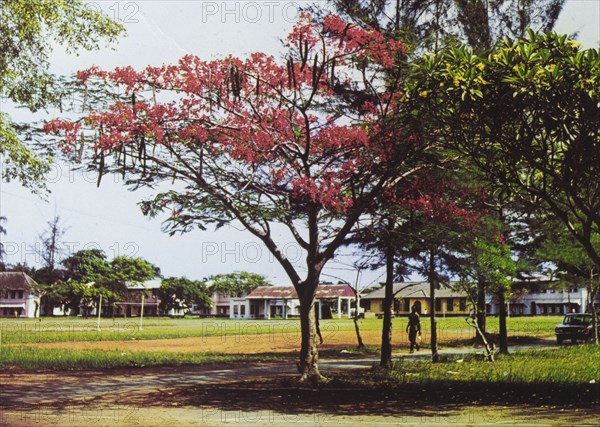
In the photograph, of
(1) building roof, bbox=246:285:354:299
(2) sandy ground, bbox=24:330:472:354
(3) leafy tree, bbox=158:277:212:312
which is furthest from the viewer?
(3) leafy tree, bbox=158:277:212:312

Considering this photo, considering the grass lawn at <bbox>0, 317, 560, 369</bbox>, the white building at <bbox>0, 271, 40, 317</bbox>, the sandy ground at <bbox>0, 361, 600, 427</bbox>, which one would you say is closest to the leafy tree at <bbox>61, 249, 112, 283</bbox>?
the white building at <bbox>0, 271, 40, 317</bbox>

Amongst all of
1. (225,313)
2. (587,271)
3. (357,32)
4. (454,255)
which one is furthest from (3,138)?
(225,313)

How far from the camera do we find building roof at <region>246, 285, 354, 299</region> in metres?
65.6

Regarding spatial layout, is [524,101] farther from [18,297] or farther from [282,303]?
[282,303]

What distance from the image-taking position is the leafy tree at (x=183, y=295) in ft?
227

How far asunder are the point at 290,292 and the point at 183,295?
11676mm

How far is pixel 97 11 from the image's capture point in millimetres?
14656

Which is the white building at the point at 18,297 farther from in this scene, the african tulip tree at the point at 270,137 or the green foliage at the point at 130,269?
the african tulip tree at the point at 270,137

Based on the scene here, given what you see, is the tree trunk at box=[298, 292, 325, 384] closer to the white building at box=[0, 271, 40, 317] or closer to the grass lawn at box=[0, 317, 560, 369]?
the grass lawn at box=[0, 317, 560, 369]

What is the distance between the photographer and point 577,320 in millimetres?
33938

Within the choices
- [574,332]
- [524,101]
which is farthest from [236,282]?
[524,101]

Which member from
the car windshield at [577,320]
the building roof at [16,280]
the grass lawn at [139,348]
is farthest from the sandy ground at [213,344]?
the building roof at [16,280]

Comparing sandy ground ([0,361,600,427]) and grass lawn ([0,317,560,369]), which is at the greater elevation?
grass lawn ([0,317,560,369])

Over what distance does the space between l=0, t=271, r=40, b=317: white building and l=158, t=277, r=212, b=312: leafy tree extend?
12.6 metres
